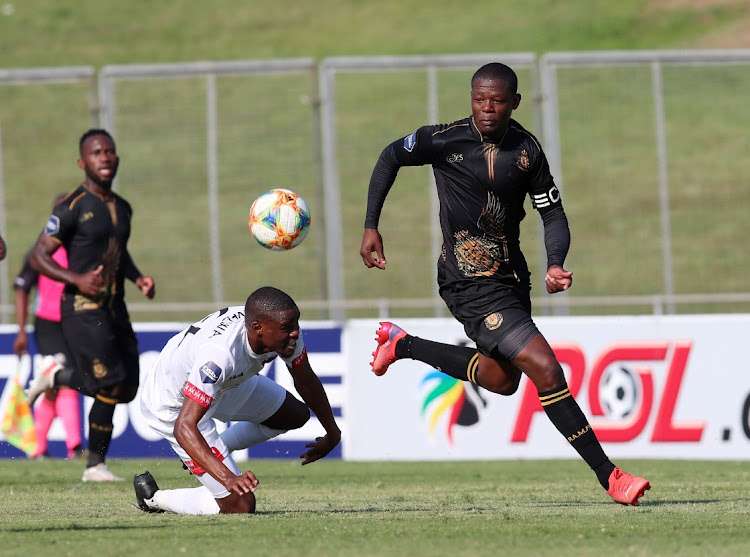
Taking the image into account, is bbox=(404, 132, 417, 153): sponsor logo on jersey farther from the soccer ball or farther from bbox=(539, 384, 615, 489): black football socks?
bbox=(539, 384, 615, 489): black football socks

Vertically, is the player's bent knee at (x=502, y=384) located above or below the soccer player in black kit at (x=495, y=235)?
below

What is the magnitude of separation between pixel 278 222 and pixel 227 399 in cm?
158

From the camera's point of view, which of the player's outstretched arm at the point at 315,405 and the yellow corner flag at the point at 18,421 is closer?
the player's outstretched arm at the point at 315,405

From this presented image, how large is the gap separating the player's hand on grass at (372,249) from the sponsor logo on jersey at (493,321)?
2.35 feet

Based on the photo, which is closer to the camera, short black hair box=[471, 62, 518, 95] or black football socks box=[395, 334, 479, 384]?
short black hair box=[471, 62, 518, 95]

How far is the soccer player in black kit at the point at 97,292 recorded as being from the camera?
10133 millimetres

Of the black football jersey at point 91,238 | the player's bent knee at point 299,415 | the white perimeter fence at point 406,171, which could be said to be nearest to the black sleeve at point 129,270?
the black football jersey at point 91,238

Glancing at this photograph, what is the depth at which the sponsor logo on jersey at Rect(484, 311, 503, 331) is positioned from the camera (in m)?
8.04

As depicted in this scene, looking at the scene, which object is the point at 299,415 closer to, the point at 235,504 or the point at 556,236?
the point at 235,504

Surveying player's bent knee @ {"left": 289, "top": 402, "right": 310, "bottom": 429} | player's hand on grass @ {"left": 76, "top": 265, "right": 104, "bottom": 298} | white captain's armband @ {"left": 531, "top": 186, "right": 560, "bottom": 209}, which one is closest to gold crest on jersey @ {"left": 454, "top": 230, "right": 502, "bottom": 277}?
white captain's armband @ {"left": 531, "top": 186, "right": 560, "bottom": 209}

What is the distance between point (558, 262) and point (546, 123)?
7316mm

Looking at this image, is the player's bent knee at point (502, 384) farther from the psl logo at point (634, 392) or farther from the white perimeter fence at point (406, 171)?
the white perimeter fence at point (406, 171)

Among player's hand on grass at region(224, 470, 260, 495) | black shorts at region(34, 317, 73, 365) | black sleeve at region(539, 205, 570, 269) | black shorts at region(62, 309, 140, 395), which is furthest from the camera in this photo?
black shorts at region(34, 317, 73, 365)

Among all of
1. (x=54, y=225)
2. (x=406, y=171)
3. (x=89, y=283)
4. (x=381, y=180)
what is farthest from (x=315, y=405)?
(x=406, y=171)
